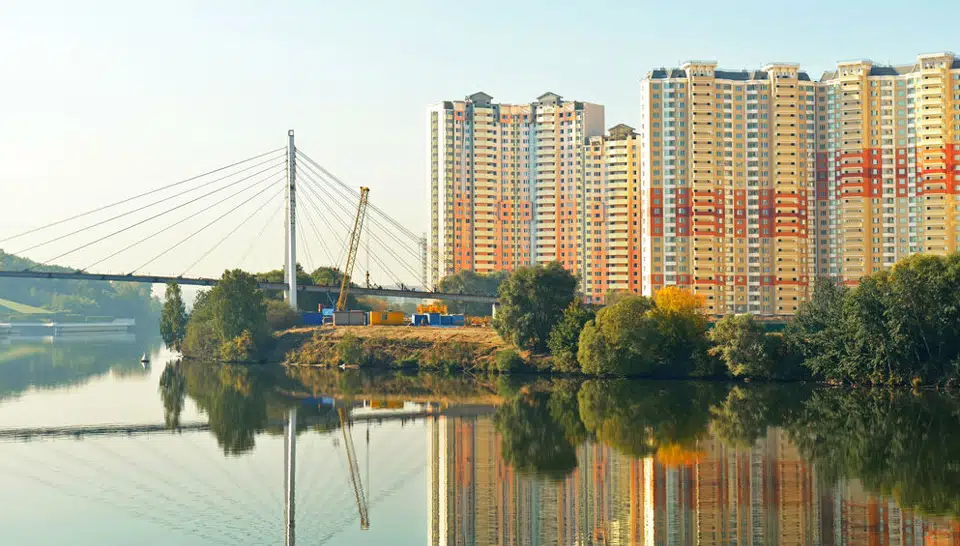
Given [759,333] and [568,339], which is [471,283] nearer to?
[568,339]

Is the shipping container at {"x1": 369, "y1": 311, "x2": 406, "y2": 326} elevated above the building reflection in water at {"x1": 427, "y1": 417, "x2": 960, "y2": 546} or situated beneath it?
elevated above

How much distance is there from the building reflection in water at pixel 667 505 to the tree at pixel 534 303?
1386 inches

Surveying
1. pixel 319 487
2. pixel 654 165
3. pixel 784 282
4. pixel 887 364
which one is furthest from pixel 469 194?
pixel 319 487

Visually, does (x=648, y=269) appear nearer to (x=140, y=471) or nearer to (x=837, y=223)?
(x=837, y=223)

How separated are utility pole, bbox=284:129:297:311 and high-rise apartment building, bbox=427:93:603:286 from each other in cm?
3155

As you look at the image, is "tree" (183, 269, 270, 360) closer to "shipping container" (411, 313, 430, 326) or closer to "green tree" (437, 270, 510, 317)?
"shipping container" (411, 313, 430, 326)

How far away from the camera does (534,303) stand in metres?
70.7

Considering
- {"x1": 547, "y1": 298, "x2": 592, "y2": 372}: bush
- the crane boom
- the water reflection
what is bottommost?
the crane boom

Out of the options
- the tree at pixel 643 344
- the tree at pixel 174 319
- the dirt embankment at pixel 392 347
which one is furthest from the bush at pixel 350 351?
the tree at pixel 174 319

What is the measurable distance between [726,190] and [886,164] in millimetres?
14979

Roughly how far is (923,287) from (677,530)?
3738cm

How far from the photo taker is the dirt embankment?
74562 mm

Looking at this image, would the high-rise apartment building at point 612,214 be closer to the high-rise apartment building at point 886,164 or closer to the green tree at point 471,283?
the green tree at point 471,283

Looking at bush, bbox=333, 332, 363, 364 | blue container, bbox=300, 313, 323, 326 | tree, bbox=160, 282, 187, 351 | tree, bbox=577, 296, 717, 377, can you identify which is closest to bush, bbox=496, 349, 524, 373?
tree, bbox=577, 296, 717, 377
